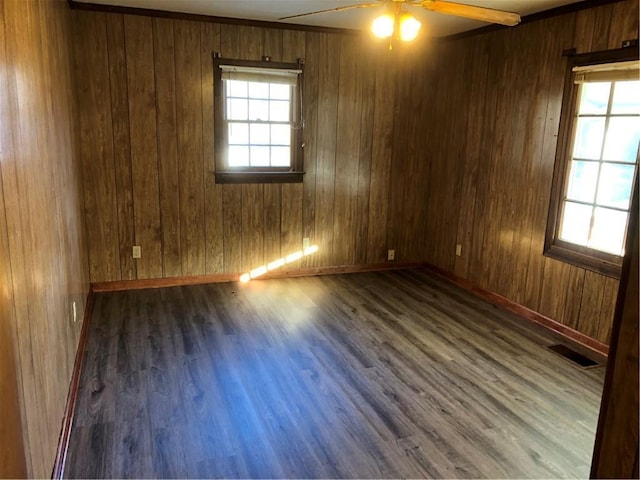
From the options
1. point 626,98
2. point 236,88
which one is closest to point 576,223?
point 626,98

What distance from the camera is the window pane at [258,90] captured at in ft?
15.7

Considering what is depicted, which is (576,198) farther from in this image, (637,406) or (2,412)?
(2,412)

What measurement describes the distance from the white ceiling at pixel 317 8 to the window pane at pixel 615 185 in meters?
1.31

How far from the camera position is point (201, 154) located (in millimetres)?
4719

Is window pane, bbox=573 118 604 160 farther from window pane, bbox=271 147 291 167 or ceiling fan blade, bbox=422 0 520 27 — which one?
window pane, bbox=271 147 291 167

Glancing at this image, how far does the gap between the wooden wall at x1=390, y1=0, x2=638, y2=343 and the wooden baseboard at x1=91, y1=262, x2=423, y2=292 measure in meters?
0.33

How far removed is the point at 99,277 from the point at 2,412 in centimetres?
357

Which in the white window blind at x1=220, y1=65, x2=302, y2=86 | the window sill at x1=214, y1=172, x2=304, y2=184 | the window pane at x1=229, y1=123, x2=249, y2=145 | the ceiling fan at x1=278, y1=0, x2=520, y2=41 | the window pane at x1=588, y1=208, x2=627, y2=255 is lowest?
the window pane at x1=588, y1=208, x2=627, y2=255

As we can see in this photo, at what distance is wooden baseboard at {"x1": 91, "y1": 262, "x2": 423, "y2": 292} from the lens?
184 inches

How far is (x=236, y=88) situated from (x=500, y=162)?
2.63 meters

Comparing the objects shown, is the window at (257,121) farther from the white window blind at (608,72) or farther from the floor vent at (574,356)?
the floor vent at (574,356)

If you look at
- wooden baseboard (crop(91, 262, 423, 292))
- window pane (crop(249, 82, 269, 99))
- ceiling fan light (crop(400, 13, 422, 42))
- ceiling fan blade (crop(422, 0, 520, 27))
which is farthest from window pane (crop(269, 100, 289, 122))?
ceiling fan blade (crop(422, 0, 520, 27))

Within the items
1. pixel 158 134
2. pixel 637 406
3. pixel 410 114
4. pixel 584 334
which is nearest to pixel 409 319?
pixel 584 334

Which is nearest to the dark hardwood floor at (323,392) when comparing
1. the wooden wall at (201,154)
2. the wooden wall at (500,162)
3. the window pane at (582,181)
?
the wooden wall at (500,162)
